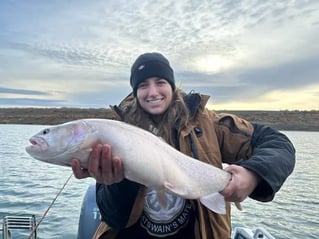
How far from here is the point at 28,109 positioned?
7194 cm

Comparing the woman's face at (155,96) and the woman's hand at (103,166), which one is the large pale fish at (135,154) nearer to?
the woman's hand at (103,166)

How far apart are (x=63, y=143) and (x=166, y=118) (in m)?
0.98

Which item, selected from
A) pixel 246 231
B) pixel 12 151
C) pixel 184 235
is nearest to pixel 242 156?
pixel 184 235

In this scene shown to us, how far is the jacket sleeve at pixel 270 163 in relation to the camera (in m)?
2.48

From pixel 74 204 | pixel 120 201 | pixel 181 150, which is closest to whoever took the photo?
pixel 120 201

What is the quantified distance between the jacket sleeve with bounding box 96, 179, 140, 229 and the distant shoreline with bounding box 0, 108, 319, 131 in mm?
33019

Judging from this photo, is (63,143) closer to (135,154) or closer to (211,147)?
(135,154)

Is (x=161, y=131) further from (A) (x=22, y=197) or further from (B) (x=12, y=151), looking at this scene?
(B) (x=12, y=151)

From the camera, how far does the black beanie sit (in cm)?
325

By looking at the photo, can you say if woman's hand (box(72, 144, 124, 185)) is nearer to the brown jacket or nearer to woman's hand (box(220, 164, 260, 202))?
the brown jacket

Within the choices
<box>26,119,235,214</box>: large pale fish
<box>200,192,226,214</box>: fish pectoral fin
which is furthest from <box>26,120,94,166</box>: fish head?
<box>200,192,226,214</box>: fish pectoral fin

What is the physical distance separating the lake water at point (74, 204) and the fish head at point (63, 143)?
5.67 m

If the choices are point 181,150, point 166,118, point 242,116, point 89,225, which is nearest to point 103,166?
point 181,150

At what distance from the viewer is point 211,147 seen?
9.75ft
